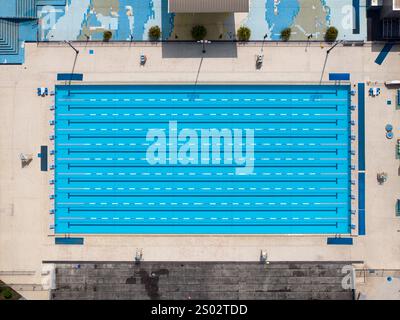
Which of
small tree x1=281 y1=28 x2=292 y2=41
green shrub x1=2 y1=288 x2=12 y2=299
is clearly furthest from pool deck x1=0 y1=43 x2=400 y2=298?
green shrub x1=2 y1=288 x2=12 y2=299

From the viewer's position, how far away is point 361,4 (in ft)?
75.2

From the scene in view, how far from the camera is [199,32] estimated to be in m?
22.5

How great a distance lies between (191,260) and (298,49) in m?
14.0

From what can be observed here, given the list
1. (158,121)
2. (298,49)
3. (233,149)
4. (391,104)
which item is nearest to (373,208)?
(391,104)

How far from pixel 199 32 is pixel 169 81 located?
3313mm

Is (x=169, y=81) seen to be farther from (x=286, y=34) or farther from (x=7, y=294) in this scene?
(x=7, y=294)

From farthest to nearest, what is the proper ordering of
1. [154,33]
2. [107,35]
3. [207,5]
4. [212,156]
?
1. [212,156]
2. [107,35]
3. [154,33]
4. [207,5]

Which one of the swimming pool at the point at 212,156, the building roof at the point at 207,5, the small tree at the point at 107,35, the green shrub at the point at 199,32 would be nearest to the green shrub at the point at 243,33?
the building roof at the point at 207,5

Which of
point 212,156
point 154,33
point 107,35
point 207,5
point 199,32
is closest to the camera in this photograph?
point 207,5

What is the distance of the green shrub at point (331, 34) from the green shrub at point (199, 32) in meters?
7.17

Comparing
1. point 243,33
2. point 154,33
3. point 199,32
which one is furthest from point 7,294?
point 243,33

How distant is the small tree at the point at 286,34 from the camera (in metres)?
22.8
